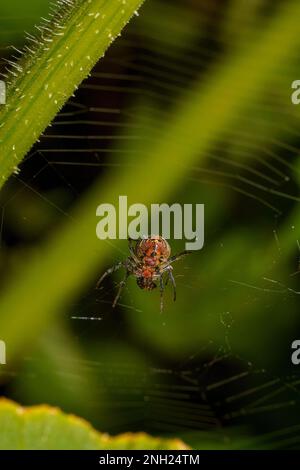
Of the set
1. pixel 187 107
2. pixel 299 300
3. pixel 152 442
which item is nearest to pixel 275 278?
pixel 299 300

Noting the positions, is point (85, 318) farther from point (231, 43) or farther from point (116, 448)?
point (116, 448)

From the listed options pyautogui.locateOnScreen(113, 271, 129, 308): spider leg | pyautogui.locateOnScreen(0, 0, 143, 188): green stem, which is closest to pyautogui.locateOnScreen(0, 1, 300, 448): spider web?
pyautogui.locateOnScreen(113, 271, 129, 308): spider leg

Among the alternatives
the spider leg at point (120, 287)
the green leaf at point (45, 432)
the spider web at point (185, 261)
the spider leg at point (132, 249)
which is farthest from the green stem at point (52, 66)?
the spider leg at point (132, 249)

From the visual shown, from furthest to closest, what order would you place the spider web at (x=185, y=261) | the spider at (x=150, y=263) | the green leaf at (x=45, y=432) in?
the spider at (x=150, y=263), the spider web at (x=185, y=261), the green leaf at (x=45, y=432)

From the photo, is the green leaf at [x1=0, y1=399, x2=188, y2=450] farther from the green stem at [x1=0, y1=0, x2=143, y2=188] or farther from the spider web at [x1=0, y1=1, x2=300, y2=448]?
the spider web at [x1=0, y1=1, x2=300, y2=448]

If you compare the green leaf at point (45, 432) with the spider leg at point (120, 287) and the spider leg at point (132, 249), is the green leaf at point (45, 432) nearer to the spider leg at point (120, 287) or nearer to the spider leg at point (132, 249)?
the spider leg at point (120, 287)
